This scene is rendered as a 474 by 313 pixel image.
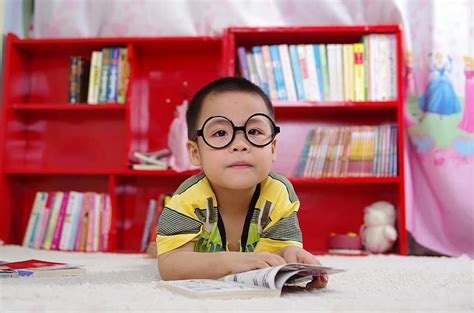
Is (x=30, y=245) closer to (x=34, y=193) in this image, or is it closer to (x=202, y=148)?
(x=34, y=193)

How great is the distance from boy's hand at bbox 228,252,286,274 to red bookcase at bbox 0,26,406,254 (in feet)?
5.33

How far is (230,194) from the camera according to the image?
142cm

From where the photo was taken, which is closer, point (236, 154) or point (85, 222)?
point (236, 154)

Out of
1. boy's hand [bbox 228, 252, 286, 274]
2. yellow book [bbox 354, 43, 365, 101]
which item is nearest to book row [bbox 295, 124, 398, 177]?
yellow book [bbox 354, 43, 365, 101]

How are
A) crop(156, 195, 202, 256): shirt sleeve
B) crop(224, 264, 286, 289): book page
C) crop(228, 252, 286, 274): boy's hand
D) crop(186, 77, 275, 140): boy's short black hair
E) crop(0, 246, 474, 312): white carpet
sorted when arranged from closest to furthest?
crop(0, 246, 474, 312): white carpet < crop(224, 264, 286, 289): book page < crop(228, 252, 286, 274): boy's hand < crop(156, 195, 202, 256): shirt sleeve < crop(186, 77, 275, 140): boy's short black hair

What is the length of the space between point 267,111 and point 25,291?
2.23ft

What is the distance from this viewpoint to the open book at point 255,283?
0.94 m

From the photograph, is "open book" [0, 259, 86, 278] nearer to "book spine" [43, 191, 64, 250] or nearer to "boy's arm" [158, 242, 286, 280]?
"boy's arm" [158, 242, 286, 280]

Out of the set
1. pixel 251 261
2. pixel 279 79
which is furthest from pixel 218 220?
pixel 279 79

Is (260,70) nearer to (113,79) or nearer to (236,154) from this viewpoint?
(113,79)

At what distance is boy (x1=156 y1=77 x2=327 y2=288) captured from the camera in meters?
1.29

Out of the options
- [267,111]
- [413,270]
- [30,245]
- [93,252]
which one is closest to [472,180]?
[413,270]

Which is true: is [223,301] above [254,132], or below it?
below

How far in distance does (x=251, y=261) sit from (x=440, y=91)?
1.84m
